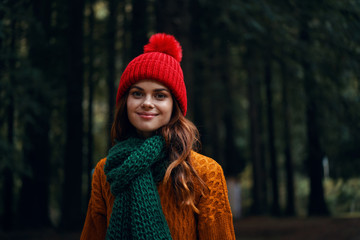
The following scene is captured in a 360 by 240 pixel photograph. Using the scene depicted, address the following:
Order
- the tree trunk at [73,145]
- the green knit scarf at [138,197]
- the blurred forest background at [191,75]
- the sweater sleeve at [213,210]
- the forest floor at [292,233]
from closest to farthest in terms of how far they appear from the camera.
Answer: the green knit scarf at [138,197] < the sweater sleeve at [213,210] < the blurred forest background at [191,75] < the forest floor at [292,233] < the tree trunk at [73,145]

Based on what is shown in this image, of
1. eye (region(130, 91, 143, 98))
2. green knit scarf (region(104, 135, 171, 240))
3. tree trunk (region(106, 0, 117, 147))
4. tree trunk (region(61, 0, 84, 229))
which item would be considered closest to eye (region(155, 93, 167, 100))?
eye (region(130, 91, 143, 98))

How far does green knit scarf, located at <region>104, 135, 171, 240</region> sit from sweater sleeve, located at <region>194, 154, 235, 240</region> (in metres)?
0.24

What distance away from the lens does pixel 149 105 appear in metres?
2.53

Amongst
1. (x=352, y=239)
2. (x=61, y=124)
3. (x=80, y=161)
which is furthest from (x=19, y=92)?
(x=352, y=239)

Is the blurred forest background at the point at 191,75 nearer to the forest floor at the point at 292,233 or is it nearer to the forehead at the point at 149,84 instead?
the forest floor at the point at 292,233

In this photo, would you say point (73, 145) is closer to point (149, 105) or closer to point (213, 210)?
point (149, 105)

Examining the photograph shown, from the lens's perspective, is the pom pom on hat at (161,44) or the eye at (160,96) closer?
the eye at (160,96)

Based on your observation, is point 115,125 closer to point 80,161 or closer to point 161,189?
point 161,189

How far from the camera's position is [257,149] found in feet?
65.0

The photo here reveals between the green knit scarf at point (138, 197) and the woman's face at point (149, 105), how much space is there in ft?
0.62

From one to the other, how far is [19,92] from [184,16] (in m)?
3.63

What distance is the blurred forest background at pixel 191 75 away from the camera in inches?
275

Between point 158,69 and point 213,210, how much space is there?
0.95 m

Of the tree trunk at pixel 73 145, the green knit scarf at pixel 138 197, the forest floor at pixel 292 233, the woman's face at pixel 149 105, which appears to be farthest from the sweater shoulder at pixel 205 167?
the tree trunk at pixel 73 145
